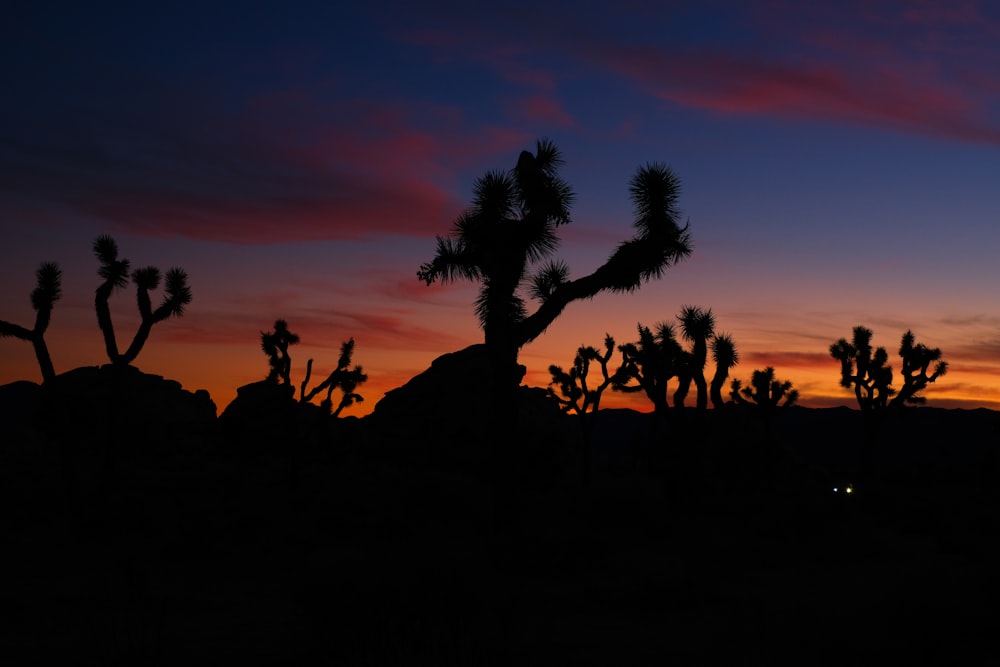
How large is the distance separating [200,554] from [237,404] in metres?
40.3

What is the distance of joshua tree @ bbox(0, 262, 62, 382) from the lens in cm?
1633

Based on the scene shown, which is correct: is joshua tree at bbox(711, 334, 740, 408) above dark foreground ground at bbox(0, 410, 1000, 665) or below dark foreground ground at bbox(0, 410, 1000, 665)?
above

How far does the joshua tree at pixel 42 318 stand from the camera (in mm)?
16328

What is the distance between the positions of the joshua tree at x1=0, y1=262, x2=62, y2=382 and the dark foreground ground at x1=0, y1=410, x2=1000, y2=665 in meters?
2.70

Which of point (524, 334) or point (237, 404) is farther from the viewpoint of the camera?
point (237, 404)

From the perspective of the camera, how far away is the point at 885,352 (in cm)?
3206

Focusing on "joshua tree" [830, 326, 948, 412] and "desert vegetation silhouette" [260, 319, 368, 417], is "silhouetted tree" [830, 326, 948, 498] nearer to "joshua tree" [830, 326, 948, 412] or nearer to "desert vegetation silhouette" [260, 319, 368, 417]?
"joshua tree" [830, 326, 948, 412]

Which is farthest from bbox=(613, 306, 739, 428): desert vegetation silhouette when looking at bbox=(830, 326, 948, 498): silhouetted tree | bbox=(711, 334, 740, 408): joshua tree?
bbox=(830, 326, 948, 498): silhouetted tree

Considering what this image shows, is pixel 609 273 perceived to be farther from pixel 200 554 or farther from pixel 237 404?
pixel 237 404

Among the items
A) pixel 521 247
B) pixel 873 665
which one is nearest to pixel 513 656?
pixel 873 665

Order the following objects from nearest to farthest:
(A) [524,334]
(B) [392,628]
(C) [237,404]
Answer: (B) [392,628] → (A) [524,334] → (C) [237,404]

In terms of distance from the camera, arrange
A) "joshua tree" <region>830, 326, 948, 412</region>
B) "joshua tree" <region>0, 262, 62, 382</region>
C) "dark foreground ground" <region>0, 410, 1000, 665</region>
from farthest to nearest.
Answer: "joshua tree" <region>830, 326, 948, 412</region> → "joshua tree" <region>0, 262, 62, 382</region> → "dark foreground ground" <region>0, 410, 1000, 665</region>

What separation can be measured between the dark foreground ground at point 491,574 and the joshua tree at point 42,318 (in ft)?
8.87

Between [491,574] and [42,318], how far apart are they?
11.8 metres
